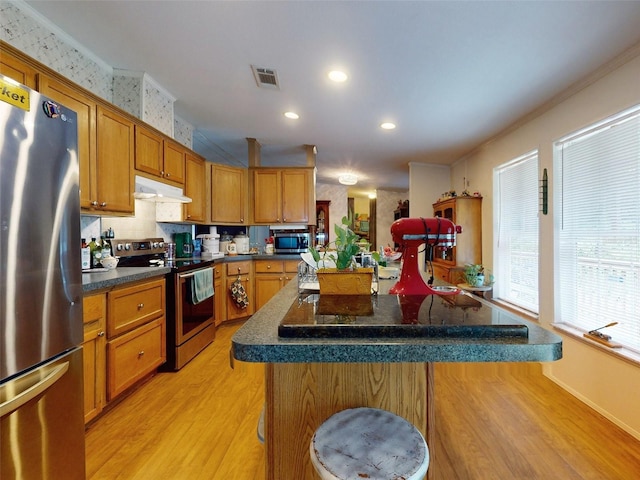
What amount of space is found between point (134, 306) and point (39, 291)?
930 mm

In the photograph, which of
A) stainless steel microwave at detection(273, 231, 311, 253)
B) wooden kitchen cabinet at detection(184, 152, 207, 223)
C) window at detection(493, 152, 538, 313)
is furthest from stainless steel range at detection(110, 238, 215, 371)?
window at detection(493, 152, 538, 313)

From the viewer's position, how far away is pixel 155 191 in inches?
100

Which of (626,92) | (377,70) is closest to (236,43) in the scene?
(377,70)

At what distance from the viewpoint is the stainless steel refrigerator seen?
1026 mm

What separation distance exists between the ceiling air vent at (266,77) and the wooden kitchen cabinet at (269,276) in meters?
2.15

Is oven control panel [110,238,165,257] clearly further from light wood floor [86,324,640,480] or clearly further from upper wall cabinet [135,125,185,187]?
light wood floor [86,324,640,480]

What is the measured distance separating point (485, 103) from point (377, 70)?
1.07 meters

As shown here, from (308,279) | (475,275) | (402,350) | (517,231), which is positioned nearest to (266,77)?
(308,279)

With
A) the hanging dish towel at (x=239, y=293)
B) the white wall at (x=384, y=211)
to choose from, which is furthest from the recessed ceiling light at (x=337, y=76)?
the white wall at (x=384, y=211)

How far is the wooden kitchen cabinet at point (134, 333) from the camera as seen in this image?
1814 millimetres

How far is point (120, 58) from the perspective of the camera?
224cm

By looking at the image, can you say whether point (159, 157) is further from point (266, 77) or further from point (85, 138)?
point (266, 77)

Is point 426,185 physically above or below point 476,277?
above

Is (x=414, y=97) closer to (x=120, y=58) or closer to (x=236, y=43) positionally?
(x=236, y=43)
